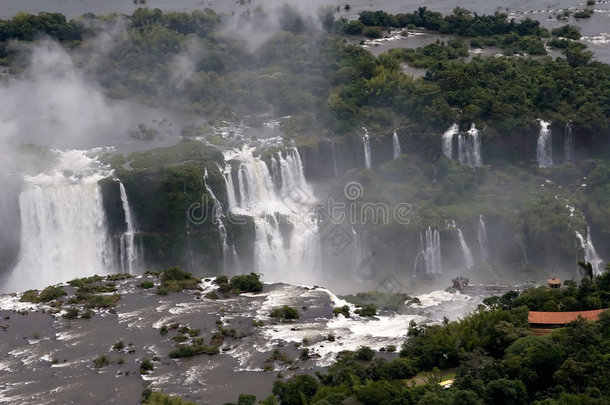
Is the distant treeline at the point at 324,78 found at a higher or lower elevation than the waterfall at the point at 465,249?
higher

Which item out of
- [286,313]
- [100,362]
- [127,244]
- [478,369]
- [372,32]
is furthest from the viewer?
[372,32]

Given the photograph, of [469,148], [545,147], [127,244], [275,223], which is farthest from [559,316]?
[545,147]

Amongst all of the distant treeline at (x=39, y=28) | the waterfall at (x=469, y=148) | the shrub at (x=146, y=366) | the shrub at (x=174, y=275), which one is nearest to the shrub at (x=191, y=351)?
the shrub at (x=146, y=366)

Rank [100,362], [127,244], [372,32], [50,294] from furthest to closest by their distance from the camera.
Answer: [372,32] → [127,244] → [50,294] → [100,362]

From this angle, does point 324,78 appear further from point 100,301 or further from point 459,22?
point 100,301

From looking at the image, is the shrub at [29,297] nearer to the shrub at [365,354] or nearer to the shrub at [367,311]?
the shrub at [367,311]

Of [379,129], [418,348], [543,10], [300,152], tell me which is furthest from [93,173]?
[543,10]

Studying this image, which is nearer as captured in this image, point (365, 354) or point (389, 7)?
point (365, 354)
